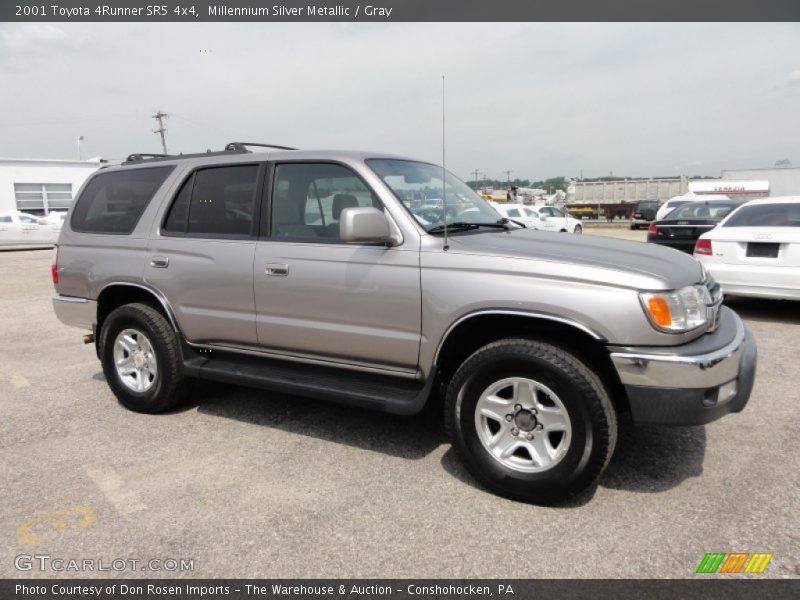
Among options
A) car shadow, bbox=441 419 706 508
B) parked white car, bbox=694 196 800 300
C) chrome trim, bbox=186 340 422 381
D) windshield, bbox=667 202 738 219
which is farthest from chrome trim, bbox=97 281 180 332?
windshield, bbox=667 202 738 219

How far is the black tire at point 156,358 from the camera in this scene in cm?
435

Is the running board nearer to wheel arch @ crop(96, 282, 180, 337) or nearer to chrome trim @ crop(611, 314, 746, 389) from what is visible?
wheel arch @ crop(96, 282, 180, 337)

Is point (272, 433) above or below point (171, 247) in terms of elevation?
below

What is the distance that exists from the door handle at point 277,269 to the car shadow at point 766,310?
634 centimetres

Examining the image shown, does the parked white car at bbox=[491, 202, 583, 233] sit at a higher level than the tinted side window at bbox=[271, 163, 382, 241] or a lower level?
lower

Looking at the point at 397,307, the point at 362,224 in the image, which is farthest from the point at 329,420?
the point at 362,224

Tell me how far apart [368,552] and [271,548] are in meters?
0.45

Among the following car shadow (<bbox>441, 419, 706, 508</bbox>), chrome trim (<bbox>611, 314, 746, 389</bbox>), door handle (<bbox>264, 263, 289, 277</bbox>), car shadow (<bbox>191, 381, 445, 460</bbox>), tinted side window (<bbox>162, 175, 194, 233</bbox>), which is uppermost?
tinted side window (<bbox>162, 175, 194, 233</bbox>)

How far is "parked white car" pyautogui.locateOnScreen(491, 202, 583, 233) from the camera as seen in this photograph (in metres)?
23.3

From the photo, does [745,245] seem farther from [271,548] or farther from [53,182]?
[53,182]

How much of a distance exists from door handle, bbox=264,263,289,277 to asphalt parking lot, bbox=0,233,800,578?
112 cm

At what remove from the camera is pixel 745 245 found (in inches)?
282

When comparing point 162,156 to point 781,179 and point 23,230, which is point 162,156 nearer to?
point 23,230
